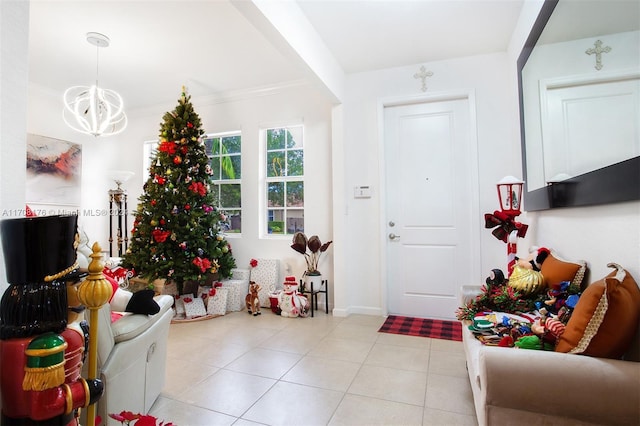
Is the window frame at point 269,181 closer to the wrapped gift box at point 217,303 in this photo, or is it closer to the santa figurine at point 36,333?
the wrapped gift box at point 217,303

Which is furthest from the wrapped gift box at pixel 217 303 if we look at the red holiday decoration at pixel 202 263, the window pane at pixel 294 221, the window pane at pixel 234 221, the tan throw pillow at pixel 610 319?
the tan throw pillow at pixel 610 319

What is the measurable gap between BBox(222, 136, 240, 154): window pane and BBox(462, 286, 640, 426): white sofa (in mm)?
4159

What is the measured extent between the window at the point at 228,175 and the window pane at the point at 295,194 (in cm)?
76

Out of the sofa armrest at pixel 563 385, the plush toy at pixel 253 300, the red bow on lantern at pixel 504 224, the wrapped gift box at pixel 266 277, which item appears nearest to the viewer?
the sofa armrest at pixel 563 385

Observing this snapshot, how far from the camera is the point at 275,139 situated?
4.40m

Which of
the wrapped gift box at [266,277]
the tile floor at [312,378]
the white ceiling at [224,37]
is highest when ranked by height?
the white ceiling at [224,37]

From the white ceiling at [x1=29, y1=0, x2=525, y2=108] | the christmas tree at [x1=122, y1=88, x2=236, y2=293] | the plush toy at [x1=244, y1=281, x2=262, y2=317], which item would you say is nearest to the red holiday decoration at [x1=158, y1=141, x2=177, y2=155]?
the christmas tree at [x1=122, y1=88, x2=236, y2=293]

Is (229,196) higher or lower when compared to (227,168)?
lower

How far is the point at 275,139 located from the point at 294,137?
0.95 ft

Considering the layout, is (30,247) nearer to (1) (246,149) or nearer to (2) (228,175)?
(1) (246,149)

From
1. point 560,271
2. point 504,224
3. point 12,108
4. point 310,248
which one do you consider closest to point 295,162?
point 310,248

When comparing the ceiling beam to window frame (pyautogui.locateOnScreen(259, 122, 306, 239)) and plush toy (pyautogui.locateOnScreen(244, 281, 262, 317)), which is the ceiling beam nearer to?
window frame (pyautogui.locateOnScreen(259, 122, 306, 239))

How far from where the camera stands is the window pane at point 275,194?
4336 mm

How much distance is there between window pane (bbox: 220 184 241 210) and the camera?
457 centimetres
